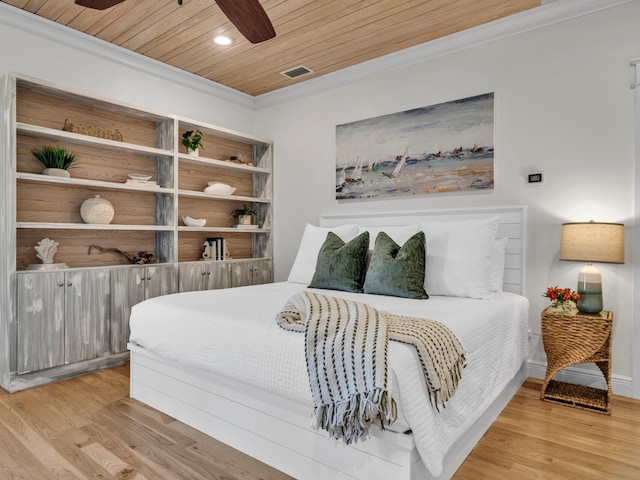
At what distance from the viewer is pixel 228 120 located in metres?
4.51

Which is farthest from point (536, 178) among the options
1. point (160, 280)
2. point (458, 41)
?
point (160, 280)

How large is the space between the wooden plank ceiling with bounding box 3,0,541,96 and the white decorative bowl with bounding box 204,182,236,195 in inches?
43.6

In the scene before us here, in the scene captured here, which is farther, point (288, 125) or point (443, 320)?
point (288, 125)

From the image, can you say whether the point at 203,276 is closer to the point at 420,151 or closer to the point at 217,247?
the point at 217,247

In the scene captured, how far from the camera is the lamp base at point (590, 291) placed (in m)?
2.50

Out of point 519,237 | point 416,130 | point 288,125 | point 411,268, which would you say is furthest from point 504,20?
point 288,125

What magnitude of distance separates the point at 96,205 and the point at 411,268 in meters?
2.49

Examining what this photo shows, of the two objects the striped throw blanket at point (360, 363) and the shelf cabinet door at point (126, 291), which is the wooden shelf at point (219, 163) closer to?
the shelf cabinet door at point (126, 291)

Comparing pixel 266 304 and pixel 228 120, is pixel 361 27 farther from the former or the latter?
pixel 266 304

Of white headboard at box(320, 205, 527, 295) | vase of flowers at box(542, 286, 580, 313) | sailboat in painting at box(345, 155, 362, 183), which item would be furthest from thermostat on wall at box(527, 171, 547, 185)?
sailboat in painting at box(345, 155, 362, 183)

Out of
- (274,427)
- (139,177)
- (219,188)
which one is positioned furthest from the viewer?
(219,188)

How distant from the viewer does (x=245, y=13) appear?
218 centimetres

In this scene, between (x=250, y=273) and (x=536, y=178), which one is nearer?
(x=536, y=178)

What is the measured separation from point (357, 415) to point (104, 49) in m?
3.53
